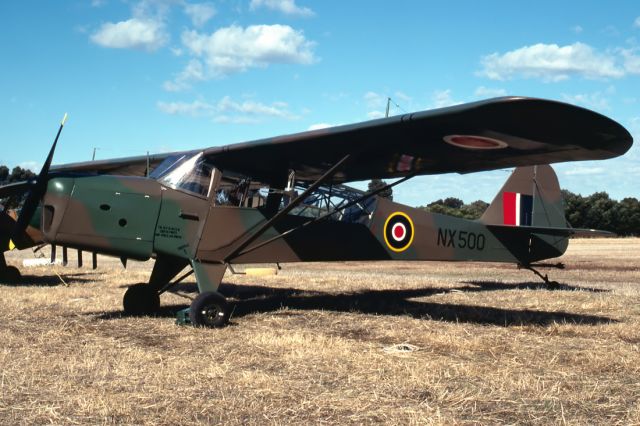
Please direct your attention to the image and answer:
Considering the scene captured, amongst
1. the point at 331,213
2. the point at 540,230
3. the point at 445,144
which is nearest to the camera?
the point at 445,144

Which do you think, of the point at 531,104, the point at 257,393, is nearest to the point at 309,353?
the point at 257,393

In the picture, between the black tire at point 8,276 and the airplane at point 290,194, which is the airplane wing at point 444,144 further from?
the black tire at point 8,276

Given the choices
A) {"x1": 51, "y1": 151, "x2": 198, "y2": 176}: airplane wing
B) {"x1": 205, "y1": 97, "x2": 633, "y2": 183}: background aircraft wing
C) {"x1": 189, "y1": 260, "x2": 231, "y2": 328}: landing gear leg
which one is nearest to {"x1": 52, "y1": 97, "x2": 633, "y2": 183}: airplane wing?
{"x1": 205, "y1": 97, "x2": 633, "y2": 183}: background aircraft wing

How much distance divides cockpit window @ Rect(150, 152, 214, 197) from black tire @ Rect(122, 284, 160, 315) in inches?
68.6

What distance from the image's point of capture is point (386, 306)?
10.2m

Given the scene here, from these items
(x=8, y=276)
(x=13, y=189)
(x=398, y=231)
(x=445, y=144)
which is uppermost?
(x=445, y=144)

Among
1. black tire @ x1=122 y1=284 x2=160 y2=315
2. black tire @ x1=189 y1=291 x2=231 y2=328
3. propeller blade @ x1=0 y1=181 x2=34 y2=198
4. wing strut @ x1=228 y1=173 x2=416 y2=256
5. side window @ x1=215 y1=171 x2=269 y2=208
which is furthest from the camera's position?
propeller blade @ x1=0 y1=181 x2=34 y2=198

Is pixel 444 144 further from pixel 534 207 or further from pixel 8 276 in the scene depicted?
pixel 8 276

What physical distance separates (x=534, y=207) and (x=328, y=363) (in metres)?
9.75

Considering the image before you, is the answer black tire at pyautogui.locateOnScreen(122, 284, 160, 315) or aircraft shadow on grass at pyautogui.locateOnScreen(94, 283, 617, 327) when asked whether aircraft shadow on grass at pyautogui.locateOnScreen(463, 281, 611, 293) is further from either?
black tire at pyautogui.locateOnScreen(122, 284, 160, 315)

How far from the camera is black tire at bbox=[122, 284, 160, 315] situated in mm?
9008

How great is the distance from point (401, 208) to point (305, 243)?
232 cm

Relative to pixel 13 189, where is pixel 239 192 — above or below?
below

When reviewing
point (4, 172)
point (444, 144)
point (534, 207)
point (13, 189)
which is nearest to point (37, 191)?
point (444, 144)
